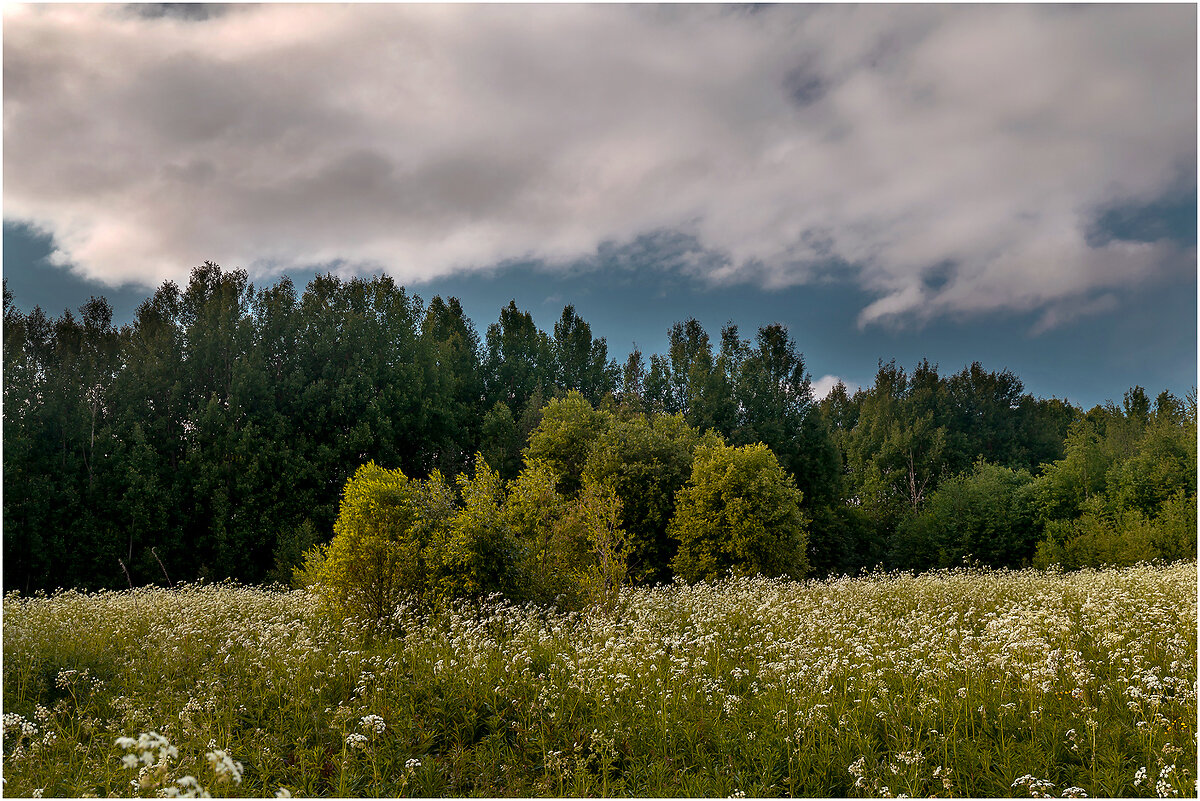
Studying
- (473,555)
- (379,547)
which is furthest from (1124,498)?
(379,547)

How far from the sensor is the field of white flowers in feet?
20.0

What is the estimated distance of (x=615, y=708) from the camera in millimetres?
7305

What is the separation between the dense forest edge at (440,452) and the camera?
2944 centimetres

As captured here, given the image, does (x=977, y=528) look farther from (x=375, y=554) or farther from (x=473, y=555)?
(x=375, y=554)

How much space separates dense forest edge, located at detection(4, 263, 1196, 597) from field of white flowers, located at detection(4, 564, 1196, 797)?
563 centimetres

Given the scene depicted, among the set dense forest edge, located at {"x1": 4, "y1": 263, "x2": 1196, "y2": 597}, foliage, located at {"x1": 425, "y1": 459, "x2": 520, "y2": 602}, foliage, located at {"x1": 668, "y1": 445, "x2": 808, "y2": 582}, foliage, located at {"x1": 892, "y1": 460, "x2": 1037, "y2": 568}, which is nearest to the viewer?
foliage, located at {"x1": 425, "y1": 459, "x2": 520, "y2": 602}

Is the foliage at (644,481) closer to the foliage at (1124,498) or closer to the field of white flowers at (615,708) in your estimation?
the field of white flowers at (615,708)

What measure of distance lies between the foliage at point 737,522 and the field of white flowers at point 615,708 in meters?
15.7

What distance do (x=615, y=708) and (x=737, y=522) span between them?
66.5 ft

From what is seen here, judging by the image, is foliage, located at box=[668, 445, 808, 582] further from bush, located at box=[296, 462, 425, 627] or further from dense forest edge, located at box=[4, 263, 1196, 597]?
bush, located at box=[296, 462, 425, 627]

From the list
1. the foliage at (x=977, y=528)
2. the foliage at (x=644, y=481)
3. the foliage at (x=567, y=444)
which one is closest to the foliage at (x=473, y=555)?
the foliage at (x=644, y=481)

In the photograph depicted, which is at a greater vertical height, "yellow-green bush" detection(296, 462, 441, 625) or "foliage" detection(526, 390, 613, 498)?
"foliage" detection(526, 390, 613, 498)

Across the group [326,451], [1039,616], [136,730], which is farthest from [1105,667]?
[326,451]

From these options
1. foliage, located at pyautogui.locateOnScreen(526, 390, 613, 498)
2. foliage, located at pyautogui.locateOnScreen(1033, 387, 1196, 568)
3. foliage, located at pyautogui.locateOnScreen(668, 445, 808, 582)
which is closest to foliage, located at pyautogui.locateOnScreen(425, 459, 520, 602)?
foliage, located at pyautogui.locateOnScreen(668, 445, 808, 582)
